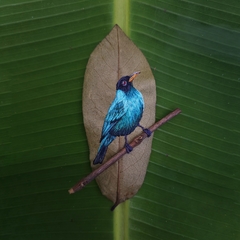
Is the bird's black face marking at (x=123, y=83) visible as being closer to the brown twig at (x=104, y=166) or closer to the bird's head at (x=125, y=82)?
the bird's head at (x=125, y=82)

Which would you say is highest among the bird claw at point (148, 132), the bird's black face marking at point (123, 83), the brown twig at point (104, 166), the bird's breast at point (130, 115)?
the bird's black face marking at point (123, 83)

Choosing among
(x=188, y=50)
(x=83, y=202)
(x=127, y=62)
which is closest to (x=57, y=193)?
(x=83, y=202)

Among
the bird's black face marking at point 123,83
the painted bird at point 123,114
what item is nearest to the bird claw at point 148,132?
the painted bird at point 123,114

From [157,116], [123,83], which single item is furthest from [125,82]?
[157,116]

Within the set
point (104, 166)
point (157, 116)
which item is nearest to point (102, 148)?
point (104, 166)

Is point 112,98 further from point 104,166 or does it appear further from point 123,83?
point 104,166

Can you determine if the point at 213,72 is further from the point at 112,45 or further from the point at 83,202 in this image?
the point at 83,202

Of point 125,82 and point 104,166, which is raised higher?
point 125,82
